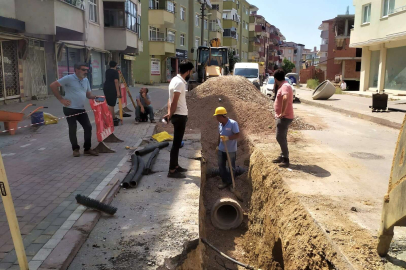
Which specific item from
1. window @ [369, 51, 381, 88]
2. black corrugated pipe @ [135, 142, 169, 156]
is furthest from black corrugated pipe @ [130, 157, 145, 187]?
window @ [369, 51, 381, 88]

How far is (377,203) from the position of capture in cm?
471

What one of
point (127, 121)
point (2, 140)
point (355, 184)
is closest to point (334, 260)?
point (355, 184)

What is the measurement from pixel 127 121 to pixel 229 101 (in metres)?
3.93

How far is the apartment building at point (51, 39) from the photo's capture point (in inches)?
573

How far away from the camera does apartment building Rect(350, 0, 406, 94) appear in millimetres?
22562

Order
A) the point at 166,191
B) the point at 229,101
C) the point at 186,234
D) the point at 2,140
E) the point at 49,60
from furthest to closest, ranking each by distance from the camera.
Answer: the point at 49,60 → the point at 229,101 → the point at 2,140 → the point at 166,191 → the point at 186,234

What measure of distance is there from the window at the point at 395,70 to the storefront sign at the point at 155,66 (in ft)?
74.7

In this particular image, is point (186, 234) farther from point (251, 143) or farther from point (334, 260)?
point (251, 143)

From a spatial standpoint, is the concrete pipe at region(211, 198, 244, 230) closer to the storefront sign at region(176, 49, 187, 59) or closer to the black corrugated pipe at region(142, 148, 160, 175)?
the black corrugated pipe at region(142, 148, 160, 175)

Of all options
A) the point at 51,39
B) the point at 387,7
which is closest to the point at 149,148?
the point at 51,39

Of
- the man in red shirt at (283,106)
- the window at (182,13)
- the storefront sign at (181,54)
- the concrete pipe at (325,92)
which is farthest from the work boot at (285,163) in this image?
the window at (182,13)

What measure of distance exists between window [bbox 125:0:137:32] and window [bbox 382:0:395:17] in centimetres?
1827

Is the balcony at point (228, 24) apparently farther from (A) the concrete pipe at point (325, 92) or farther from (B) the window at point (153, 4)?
(A) the concrete pipe at point (325, 92)

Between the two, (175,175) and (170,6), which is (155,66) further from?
(175,175)
